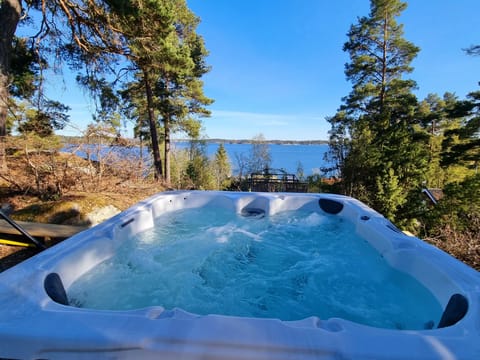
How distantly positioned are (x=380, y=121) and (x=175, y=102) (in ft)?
21.0

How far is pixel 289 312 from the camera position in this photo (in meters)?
1.34

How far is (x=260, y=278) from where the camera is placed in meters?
1.71

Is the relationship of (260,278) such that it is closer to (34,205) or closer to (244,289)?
(244,289)

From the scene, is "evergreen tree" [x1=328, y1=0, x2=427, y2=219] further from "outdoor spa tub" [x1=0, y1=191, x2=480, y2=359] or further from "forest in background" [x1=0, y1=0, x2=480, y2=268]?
"outdoor spa tub" [x1=0, y1=191, x2=480, y2=359]

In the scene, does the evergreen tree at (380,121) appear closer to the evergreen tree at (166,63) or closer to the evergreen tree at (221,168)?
the evergreen tree at (166,63)

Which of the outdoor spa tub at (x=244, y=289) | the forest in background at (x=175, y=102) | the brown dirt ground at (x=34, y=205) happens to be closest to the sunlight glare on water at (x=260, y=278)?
the outdoor spa tub at (x=244, y=289)

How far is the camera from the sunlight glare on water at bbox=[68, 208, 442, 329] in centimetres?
136

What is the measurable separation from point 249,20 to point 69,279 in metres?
7.15

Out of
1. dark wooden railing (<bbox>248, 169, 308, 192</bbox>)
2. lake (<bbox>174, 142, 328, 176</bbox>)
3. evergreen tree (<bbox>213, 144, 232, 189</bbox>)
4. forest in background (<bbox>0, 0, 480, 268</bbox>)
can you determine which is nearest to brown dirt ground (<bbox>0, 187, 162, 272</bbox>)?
forest in background (<bbox>0, 0, 480, 268</bbox>)

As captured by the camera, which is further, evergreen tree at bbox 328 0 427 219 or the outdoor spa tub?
evergreen tree at bbox 328 0 427 219

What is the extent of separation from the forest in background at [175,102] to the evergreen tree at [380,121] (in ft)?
0.10

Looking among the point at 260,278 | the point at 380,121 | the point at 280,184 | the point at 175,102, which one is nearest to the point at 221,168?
the point at 280,184

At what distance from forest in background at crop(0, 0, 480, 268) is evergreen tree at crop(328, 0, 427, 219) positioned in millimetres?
30

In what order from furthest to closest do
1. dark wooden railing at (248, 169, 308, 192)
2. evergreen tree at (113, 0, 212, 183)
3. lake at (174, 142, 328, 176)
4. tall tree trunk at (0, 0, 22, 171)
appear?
lake at (174, 142, 328, 176)
dark wooden railing at (248, 169, 308, 192)
evergreen tree at (113, 0, 212, 183)
tall tree trunk at (0, 0, 22, 171)
